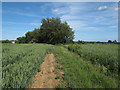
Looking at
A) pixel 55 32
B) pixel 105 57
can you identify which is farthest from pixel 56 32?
pixel 105 57

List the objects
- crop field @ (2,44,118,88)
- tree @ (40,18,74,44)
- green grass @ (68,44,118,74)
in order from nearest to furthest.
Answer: crop field @ (2,44,118,88)
green grass @ (68,44,118,74)
tree @ (40,18,74,44)

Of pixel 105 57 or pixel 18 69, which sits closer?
pixel 18 69

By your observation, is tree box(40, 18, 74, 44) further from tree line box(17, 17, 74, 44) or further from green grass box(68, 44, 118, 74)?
green grass box(68, 44, 118, 74)

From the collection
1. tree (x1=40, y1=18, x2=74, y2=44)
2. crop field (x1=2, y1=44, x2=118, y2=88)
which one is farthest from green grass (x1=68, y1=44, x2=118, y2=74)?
tree (x1=40, y1=18, x2=74, y2=44)

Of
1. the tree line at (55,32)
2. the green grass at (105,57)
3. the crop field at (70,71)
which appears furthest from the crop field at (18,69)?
the tree line at (55,32)

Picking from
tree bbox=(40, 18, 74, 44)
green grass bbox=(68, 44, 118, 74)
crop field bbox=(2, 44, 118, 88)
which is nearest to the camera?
crop field bbox=(2, 44, 118, 88)

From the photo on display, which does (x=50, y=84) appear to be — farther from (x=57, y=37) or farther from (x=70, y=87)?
(x=57, y=37)

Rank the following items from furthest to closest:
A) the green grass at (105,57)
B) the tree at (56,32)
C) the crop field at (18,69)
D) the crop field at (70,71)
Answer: the tree at (56,32) → the green grass at (105,57) → the crop field at (70,71) → the crop field at (18,69)

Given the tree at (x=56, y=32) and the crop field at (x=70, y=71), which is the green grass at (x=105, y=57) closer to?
the crop field at (x=70, y=71)

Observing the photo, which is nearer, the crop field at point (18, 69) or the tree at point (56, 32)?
the crop field at point (18, 69)

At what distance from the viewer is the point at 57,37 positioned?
37.8 metres

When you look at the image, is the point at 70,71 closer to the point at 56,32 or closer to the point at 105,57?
the point at 105,57

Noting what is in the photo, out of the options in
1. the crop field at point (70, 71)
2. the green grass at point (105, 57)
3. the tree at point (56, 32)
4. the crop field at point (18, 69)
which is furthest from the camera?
the tree at point (56, 32)

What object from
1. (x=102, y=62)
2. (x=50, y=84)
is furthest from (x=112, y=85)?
(x=102, y=62)
